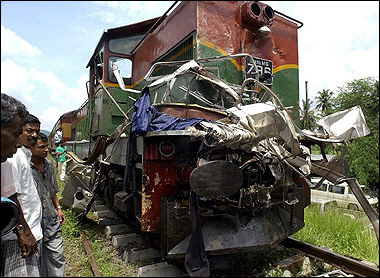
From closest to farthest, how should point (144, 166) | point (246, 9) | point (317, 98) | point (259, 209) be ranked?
point (259, 209) → point (144, 166) → point (246, 9) → point (317, 98)

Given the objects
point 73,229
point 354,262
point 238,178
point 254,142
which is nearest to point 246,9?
point 254,142

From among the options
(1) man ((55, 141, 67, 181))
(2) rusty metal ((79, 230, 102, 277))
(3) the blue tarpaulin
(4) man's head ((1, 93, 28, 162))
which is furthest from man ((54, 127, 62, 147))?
(4) man's head ((1, 93, 28, 162))

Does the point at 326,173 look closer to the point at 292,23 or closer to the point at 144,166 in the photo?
the point at 144,166

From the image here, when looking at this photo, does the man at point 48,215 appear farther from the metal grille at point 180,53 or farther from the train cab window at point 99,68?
the train cab window at point 99,68

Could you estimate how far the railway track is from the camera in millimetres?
2486

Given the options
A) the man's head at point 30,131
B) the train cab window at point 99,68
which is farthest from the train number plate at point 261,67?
the train cab window at point 99,68

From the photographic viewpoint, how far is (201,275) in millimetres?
2242

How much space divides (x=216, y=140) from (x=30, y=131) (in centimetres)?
161

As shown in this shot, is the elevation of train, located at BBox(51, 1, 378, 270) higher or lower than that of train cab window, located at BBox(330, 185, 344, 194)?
higher

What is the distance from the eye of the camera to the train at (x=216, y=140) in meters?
2.30

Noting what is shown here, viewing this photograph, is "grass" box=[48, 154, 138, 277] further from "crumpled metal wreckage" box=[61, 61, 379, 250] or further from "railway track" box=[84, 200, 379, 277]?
"crumpled metal wreckage" box=[61, 61, 379, 250]

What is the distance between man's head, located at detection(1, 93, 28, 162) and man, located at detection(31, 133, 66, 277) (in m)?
0.86

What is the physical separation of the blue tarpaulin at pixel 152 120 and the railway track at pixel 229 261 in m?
1.21

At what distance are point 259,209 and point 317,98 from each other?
3877 centimetres
